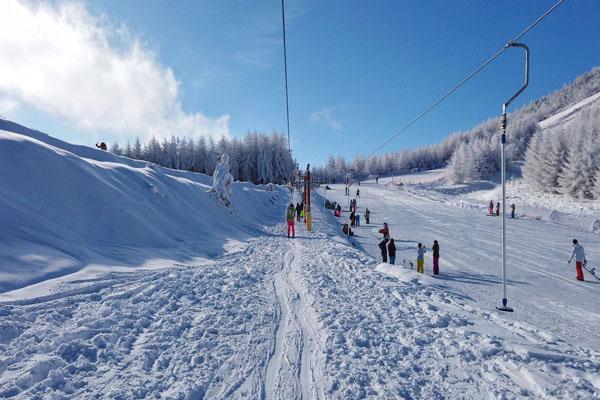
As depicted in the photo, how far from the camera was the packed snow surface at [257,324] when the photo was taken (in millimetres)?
3951

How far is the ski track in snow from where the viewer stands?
12.7 feet

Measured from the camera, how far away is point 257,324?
19.5ft

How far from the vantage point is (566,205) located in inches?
1647

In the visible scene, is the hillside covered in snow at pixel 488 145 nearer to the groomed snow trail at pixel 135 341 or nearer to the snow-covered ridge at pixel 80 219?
the snow-covered ridge at pixel 80 219

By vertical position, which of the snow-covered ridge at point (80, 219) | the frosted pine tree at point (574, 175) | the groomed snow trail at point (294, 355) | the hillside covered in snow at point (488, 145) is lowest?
the groomed snow trail at point (294, 355)

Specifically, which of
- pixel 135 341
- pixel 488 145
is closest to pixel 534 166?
pixel 488 145

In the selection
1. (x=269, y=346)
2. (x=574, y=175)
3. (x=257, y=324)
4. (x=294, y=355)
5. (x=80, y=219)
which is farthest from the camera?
(x=574, y=175)

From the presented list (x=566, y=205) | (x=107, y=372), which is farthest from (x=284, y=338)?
(x=566, y=205)

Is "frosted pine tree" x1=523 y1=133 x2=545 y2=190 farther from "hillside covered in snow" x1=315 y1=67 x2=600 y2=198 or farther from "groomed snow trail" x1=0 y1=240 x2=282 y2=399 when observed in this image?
"groomed snow trail" x1=0 y1=240 x2=282 y2=399

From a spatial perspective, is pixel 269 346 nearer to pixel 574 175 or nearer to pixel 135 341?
pixel 135 341

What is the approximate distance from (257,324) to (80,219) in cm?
839

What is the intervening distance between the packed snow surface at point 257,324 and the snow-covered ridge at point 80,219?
0.27ft

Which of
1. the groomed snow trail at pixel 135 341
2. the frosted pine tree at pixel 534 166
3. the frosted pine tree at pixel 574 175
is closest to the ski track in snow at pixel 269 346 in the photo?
the groomed snow trail at pixel 135 341

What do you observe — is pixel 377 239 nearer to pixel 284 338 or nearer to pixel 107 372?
pixel 284 338
